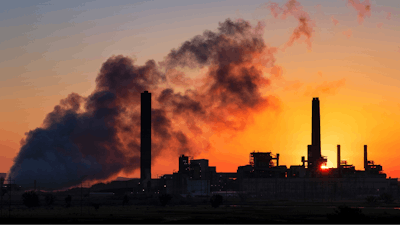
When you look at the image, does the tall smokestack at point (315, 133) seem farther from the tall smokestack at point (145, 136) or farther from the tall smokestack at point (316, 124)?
the tall smokestack at point (145, 136)

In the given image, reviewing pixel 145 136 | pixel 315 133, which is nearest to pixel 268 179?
pixel 315 133

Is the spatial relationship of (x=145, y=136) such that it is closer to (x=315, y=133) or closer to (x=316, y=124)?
(x=315, y=133)

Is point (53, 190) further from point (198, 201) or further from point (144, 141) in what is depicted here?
point (198, 201)

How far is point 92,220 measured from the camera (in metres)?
82.1

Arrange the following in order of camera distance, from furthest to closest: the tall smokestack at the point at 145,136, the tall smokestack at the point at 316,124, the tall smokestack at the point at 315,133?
the tall smokestack at the point at 315,133 → the tall smokestack at the point at 316,124 → the tall smokestack at the point at 145,136

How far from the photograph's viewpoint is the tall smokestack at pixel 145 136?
541 feet

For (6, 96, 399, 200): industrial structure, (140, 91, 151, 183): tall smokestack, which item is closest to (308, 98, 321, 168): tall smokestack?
(6, 96, 399, 200): industrial structure

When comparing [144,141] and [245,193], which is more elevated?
[144,141]

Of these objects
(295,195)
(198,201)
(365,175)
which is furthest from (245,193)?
(365,175)

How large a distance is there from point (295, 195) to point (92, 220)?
9820 cm

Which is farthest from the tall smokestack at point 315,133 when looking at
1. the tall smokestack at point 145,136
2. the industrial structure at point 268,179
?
the tall smokestack at point 145,136

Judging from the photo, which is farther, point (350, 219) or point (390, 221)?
point (390, 221)

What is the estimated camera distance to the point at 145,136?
165000 mm

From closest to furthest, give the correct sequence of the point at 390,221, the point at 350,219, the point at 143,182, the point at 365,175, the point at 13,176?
1. the point at 350,219
2. the point at 390,221
3. the point at 13,176
4. the point at 143,182
5. the point at 365,175
